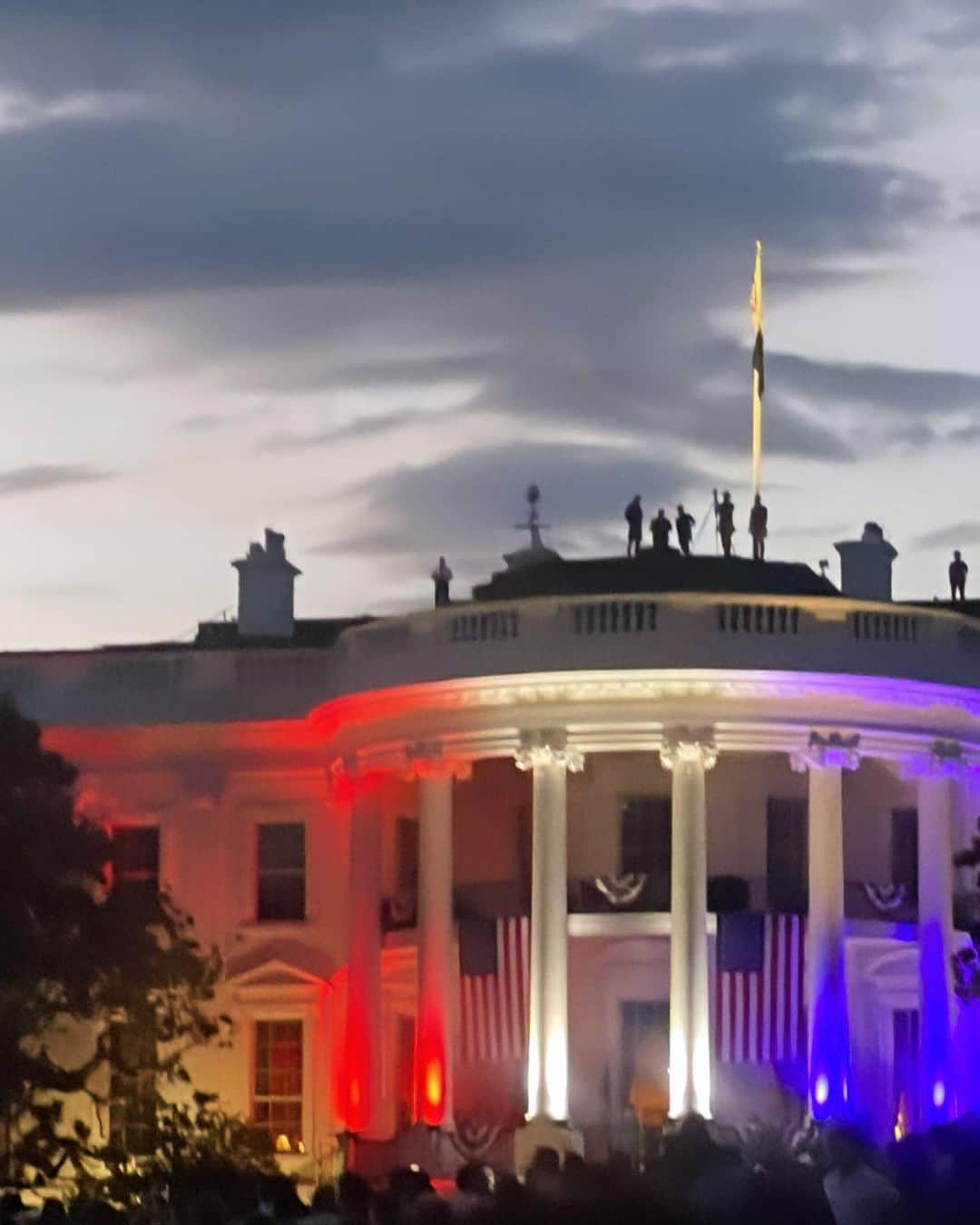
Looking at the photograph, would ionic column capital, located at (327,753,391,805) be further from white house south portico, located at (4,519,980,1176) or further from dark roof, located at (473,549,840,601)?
dark roof, located at (473,549,840,601)

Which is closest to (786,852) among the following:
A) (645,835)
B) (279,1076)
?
(645,835)

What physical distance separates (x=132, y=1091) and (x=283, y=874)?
9.53 meters

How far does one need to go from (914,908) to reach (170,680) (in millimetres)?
12809

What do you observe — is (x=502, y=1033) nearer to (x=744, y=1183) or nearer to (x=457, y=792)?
(x=457, y=792)

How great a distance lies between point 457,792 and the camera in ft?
185

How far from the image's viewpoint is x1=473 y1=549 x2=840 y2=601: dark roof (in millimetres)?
56688

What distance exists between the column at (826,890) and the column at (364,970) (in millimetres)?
7186

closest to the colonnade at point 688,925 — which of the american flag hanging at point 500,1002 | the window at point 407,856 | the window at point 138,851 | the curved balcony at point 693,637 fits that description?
the american flag hanging at point 500,1002

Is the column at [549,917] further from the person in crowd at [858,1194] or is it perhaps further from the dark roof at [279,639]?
the person in crowd at [858,1194]

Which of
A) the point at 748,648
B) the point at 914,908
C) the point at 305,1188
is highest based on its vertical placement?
the point at 748,648

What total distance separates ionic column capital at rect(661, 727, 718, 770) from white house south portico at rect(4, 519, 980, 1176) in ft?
0.18

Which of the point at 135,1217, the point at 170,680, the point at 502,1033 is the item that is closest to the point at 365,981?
the point at 502,1033

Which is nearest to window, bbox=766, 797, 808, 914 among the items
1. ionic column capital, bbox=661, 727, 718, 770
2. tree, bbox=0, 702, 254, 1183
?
ionic column capital, bbox=661, 727, 718, 770

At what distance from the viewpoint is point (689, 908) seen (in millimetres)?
50906
